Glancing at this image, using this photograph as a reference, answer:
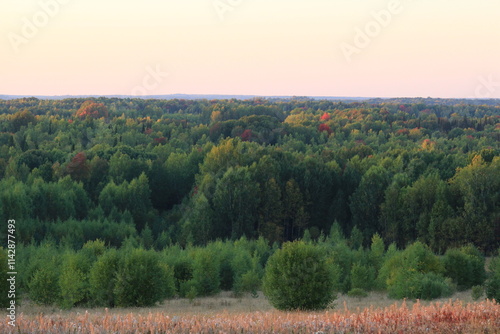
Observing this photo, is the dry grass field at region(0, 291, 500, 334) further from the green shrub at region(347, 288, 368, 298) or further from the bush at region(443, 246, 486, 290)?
the bush at region(443, 246, 486, 290)

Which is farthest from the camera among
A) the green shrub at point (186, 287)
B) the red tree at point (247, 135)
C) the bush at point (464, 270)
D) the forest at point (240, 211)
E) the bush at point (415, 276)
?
the red tree at point (247, 135)

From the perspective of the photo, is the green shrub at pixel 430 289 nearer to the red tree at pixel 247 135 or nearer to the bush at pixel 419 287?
the bush at pixel 419 287

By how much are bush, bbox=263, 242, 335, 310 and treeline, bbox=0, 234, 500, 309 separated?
0.07 metres

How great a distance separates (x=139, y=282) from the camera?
49.1 meters

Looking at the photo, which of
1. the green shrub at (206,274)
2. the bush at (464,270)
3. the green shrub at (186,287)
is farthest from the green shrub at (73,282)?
the bush at (464,270)

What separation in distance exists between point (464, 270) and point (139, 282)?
33089 millimetres

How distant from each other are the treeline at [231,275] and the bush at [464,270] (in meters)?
0.10

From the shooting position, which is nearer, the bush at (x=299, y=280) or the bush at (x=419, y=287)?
the bush at (x=299, y=280)

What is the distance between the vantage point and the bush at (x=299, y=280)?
4138cm

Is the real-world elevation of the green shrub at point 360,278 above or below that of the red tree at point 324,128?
below

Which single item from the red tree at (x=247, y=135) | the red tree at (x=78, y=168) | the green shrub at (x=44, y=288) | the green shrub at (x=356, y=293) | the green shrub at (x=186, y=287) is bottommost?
the green shrub at (x=186, y=287)

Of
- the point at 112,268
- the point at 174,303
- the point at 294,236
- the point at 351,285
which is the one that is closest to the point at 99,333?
the point at 112,268

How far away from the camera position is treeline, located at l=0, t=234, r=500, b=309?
138 ft

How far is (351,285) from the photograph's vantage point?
5862 centimetres
